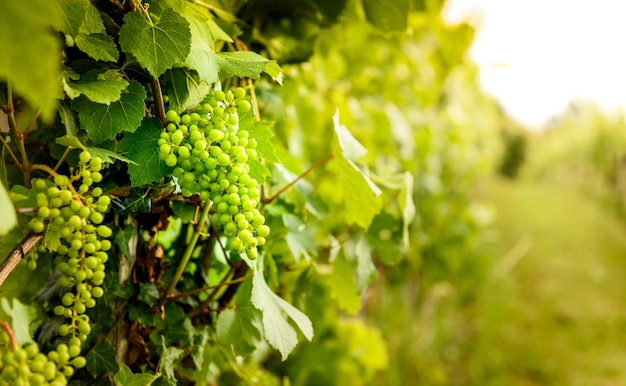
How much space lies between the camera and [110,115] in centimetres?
69

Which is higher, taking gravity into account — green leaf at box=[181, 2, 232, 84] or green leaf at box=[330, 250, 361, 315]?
green leaf at box=[181, 2, 232, 84]

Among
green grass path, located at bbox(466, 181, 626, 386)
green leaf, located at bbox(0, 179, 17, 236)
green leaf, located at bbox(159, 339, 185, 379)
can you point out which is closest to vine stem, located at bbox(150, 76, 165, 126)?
green leaf, located at bbox(0, 179, 17, 236)

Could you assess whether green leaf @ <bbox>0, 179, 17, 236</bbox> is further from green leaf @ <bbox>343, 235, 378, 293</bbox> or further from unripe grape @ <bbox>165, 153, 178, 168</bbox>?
green leaf @ <bbox>343, 235, 378, 293</bbox>

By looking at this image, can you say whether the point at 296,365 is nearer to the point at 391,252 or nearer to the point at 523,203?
the point at 391,252

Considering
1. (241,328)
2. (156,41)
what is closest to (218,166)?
(156,41)

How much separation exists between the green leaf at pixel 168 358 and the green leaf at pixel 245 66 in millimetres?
447

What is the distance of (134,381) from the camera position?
75 centimetres

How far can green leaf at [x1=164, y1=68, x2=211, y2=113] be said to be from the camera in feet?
2.41

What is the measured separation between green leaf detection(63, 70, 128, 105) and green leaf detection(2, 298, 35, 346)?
298 mm

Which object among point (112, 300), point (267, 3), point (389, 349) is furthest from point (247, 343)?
point (389, 349)

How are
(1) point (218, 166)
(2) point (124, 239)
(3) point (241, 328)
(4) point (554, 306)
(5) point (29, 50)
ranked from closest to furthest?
(5) point (29, 50), (1) point (218, 166), (2) point (124, 239), (3) point (241, 328), (4) point (554, 306)

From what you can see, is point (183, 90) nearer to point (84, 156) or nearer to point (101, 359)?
point (84, 156)

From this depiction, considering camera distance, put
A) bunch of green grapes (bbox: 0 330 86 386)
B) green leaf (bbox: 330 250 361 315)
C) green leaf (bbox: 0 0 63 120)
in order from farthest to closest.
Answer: green leaf (bbox: 330 250 361 315) < bunch of green grapes (bbox: 0 330 86 386) < green leaf (bbox: 0 0 63 120)

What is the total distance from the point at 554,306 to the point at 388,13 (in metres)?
6.50
